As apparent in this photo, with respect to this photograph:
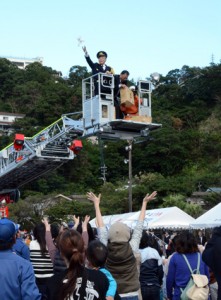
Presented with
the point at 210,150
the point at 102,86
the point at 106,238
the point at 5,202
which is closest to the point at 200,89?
the point at 210,150

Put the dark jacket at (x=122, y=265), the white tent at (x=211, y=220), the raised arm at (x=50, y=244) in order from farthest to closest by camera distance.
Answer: the white tent at (x=211, y=220) → the raised arm at (x=50, y=244) → the dark jacket at (x=122, y=265)

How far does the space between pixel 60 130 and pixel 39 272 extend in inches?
391

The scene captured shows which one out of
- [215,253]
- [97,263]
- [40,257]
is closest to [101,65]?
[40,257]

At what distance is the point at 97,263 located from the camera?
179 inches

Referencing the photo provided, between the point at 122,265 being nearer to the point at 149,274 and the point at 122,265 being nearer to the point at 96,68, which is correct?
the point at 149,274

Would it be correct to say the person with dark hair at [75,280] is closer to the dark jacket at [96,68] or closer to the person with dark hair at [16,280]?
the person with dark hair at [16,280]

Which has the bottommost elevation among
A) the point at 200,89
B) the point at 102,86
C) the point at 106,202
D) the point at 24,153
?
the point at 106,202

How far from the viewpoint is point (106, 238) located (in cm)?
578

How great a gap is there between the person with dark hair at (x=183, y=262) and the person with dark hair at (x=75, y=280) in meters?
2.29

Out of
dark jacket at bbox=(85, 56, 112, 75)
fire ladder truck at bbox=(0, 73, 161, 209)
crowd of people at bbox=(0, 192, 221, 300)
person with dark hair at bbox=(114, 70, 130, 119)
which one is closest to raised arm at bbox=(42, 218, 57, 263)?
crowd of people at bbox=(0, 192, 221, 300)

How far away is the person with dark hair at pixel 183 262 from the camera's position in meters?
6.24

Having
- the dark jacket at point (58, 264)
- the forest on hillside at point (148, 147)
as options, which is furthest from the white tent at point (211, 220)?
the forest on hillside at point (148, 147)

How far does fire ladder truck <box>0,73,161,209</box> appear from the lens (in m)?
10.7

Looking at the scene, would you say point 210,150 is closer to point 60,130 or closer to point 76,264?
point 60,130
